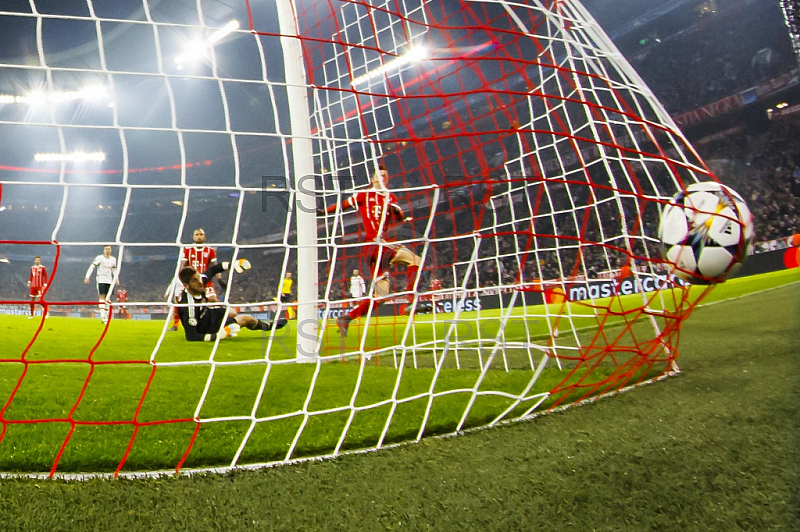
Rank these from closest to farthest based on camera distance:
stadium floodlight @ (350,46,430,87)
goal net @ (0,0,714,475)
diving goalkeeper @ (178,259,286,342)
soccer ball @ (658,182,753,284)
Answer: goal net @ (0,0,714,475) → soccer ball @ (658,182,753,284) → stadium floodlight @ (350,46,430,87) → diving goalkeeper @ (178,259,286,342)

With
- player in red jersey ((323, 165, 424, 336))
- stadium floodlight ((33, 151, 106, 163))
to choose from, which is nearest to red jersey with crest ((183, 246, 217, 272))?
player in red jersey ((323, 165, 424, 336))

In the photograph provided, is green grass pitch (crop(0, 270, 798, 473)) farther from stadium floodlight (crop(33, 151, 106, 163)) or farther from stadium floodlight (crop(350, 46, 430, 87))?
stadium floodlight (crop(33, 151, 106, 163))

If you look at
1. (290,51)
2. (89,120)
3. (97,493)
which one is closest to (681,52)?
(290,51)

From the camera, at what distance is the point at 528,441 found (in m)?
1.41

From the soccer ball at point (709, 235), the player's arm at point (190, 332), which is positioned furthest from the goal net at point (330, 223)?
the player's arm at point (190, 332)

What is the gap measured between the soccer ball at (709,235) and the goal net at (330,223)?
0.42ft

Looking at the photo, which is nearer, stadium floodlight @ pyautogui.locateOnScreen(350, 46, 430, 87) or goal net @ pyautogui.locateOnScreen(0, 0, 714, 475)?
goal net @ pyautogui.locateOnScreen(0, 0, 714, 475)

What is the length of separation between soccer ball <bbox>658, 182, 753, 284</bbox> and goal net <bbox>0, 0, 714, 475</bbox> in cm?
13

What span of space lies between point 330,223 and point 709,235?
8.60 metres

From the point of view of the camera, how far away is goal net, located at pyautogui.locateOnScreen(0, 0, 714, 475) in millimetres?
1479

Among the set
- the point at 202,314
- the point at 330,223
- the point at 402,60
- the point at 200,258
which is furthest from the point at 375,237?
the point at 330,223

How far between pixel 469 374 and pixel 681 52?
12.9 meters

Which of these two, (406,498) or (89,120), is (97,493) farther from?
(89,120)

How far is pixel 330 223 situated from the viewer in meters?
10.1
